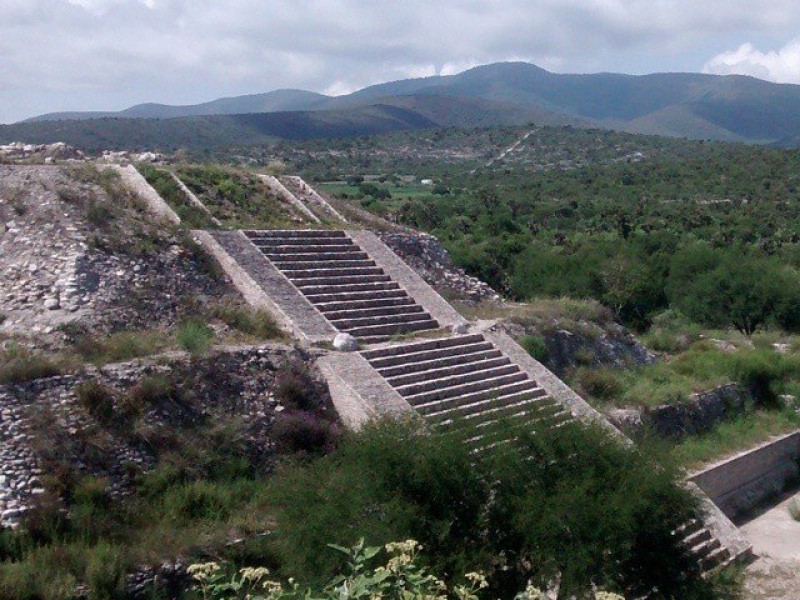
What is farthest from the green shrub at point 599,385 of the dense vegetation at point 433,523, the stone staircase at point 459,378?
the dense vegetation at point 433,523

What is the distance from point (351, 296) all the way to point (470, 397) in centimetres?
354

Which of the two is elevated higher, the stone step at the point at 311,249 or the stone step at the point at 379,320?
the stone step at the point at 311,249

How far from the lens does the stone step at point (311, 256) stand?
652 inches

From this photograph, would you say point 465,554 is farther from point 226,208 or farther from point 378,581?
point 226,208

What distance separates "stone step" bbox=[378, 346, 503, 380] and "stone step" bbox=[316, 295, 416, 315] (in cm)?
202

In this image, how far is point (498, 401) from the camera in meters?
13.2

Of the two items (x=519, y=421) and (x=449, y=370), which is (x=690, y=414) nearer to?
(x=449, y=370)

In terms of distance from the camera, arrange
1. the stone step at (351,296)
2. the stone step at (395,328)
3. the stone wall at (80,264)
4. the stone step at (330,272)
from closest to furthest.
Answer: the stone wall at (80,264) < the stone step at (395,328) < the stone step at (351,296) < the stone step at (330,272)

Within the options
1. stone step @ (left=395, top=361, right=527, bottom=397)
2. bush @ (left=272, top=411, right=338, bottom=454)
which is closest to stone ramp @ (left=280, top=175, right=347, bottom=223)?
stone step @ (left=395, top=361, right=527, bottom=397)

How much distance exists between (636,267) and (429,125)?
98.3m

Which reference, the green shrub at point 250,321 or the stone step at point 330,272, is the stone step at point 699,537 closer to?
the green shrub at point 250,321

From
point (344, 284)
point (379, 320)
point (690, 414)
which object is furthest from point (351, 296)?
point (690, 414)

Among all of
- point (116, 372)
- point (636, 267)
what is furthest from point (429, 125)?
point (116, 372)

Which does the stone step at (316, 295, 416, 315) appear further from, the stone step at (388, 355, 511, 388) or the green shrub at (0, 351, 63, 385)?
the green shrub at (0, 351, 63, 385)
